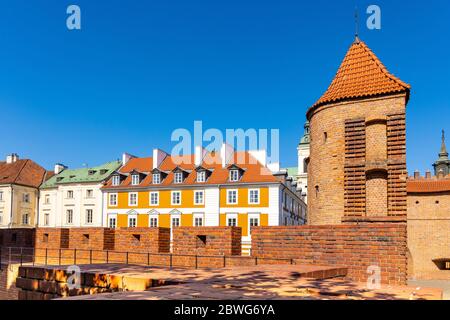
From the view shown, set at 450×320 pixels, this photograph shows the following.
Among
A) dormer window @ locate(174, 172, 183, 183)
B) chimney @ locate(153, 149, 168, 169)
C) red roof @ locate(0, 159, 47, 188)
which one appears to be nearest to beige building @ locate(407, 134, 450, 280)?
dormer window @ locate(174, 172, 183, 183)

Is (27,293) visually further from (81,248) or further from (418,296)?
(418,296)

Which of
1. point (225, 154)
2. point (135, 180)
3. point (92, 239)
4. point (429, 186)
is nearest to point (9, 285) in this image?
point (92, 239)

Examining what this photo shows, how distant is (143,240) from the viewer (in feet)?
50.9

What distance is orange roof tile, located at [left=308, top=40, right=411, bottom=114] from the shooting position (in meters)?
15.7

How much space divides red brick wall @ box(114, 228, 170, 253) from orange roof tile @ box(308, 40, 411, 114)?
8.33 meters

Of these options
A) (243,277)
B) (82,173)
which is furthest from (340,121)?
(82,173)

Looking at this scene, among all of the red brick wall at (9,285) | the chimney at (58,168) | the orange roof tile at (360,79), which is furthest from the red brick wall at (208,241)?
the chimney at (58,168)

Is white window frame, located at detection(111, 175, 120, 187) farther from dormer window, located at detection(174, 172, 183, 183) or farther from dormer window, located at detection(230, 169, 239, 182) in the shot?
dormer window, located at detection(230, 169, 239, 182)

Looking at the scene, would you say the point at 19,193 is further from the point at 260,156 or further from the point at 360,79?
the point at 360,79

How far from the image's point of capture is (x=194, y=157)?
43.5m

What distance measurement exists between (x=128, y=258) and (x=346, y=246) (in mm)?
8660

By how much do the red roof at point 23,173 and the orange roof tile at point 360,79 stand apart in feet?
140

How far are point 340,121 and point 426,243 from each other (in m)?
12.8

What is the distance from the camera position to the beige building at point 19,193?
4834cm
